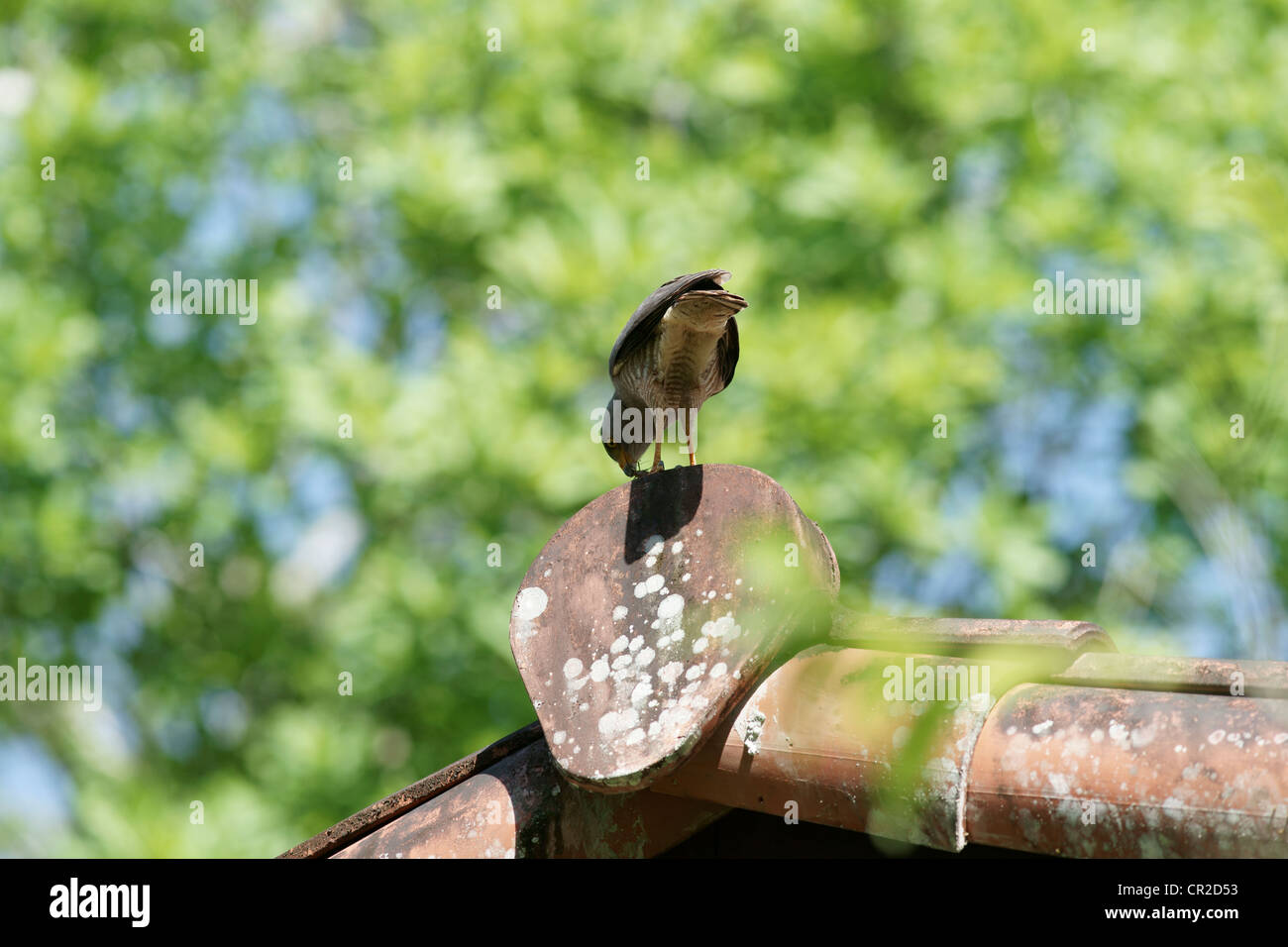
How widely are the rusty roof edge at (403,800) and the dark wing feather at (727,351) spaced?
823 mm

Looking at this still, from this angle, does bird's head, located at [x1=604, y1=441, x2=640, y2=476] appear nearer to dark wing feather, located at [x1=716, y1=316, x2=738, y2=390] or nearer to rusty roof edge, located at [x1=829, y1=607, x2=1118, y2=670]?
dark wing feather, located at [x1=716, y1=316, x2=738, y2=390]

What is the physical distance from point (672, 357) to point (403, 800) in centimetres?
102

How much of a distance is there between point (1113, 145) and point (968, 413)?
206 cm

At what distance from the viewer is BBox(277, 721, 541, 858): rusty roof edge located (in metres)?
2.41

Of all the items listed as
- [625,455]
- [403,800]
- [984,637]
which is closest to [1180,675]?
[984,637]

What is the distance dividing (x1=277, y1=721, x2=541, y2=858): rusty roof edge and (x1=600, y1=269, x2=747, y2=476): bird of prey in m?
0.67

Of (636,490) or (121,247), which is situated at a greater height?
(121,247)

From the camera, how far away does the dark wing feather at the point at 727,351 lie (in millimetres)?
2504

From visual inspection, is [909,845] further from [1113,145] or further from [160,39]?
[160,39]

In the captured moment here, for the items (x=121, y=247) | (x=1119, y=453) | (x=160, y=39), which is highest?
(x=160, y=39)

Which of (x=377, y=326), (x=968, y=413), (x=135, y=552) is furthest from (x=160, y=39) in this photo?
(x=968, y=413)

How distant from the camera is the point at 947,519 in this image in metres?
7.86

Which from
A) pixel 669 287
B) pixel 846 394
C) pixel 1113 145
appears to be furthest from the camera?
pixel 1113 145

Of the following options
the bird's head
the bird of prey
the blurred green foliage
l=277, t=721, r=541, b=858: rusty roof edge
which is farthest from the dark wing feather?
the blurred green foliage
